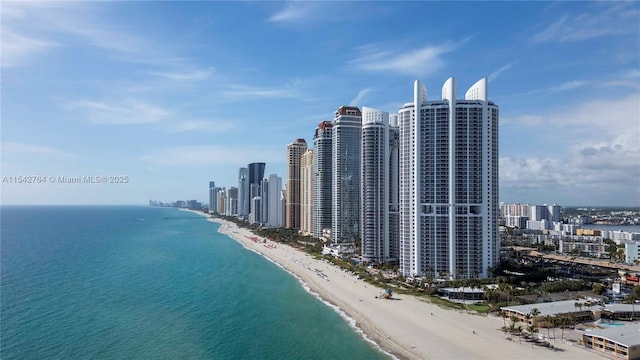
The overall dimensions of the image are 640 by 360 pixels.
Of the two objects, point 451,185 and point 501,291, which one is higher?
point 451,185

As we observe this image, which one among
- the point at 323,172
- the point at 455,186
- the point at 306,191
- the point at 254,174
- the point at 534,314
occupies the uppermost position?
the point at 254,174

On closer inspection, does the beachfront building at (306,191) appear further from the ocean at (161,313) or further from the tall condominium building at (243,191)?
the tall condominium building at (243,191)

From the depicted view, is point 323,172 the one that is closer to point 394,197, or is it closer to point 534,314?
point 394,197

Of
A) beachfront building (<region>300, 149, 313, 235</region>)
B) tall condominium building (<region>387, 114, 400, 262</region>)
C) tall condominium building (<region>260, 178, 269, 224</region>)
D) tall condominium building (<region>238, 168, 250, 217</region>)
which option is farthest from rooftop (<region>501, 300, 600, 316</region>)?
tall condominium building (<region>238, 168, 250, 217</region>)

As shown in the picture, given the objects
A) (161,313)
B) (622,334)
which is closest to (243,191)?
(161,313)

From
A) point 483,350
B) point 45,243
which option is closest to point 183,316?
point 483,350

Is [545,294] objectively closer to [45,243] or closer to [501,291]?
[501,291]
